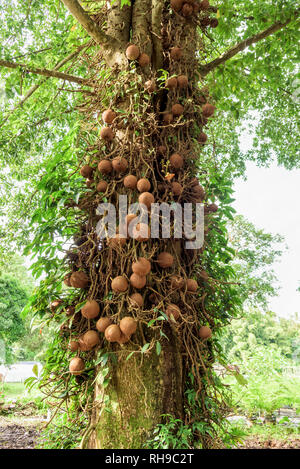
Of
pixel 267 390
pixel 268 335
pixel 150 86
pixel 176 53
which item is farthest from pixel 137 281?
pixel 268 335

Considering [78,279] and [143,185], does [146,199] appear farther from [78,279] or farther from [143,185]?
[78,279]

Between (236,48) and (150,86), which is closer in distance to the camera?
(150,86)

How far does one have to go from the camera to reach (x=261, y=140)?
4.77 metres

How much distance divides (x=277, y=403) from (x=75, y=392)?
8.25ft

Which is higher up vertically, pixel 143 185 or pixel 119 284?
pixel 143 185

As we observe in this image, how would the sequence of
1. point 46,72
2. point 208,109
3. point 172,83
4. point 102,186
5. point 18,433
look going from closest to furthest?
point 102,186 → point 172,83 → point 208,109 → point 46,72 → point 18,433

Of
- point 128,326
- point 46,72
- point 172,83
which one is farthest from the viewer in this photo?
point 46,72

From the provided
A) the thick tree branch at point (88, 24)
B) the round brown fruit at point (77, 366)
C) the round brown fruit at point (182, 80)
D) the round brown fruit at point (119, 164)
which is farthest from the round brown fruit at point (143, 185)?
the thick tree branch at point (88, 24)

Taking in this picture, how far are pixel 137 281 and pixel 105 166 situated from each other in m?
0.57

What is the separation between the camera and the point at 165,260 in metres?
1.44

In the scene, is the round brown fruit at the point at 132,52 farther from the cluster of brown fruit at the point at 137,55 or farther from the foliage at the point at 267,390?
the foliage at the point at 267,390

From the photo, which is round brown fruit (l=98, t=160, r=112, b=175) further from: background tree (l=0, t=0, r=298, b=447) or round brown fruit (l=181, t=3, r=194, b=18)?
round brown fruit (l=181, t=3, r=194, b=18)

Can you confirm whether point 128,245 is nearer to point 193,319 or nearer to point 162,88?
point 193,319

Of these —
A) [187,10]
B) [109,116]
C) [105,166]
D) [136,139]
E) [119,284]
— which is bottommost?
[119,284]
